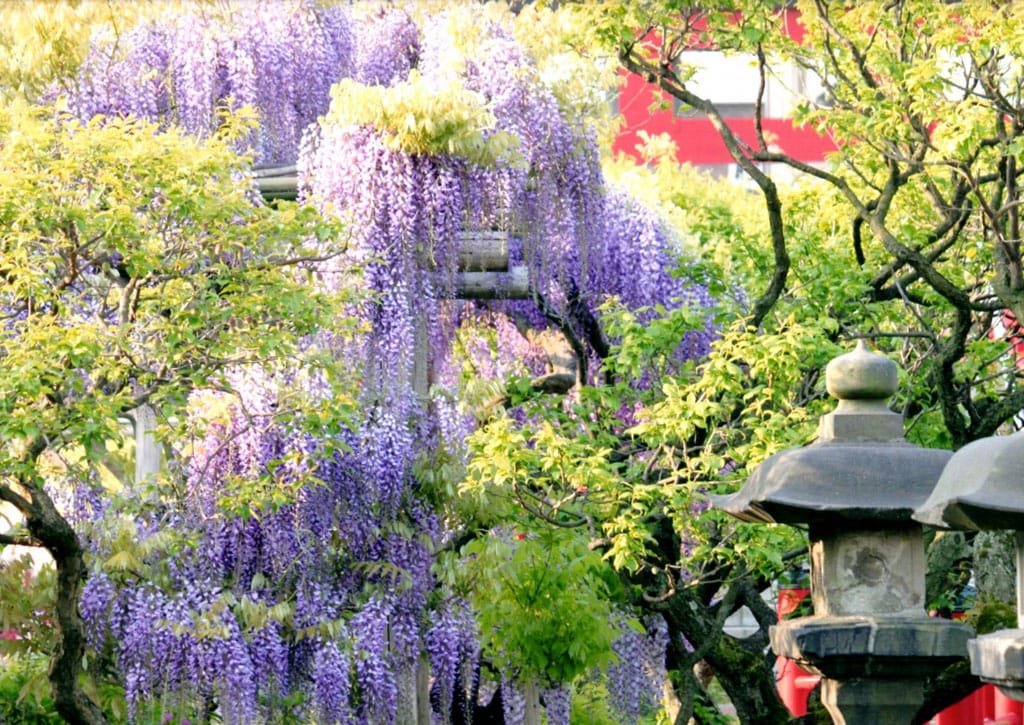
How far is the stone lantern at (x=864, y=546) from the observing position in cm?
589

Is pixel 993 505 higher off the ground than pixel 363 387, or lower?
higher

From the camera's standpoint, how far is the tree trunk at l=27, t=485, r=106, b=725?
8.59 metres

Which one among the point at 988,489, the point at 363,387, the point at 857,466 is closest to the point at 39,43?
the point at 363,387

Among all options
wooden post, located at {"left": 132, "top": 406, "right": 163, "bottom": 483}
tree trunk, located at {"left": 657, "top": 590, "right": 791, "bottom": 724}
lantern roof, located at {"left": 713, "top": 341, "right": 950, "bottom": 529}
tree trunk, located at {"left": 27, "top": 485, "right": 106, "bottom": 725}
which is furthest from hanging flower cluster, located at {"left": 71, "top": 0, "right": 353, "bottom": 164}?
lantern roof, located at {"left": 713, "top": 341, "right": 950, "bottom": 529}

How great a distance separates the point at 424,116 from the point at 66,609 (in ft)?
12.3

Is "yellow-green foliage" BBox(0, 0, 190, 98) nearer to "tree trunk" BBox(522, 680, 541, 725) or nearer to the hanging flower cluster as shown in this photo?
the hanging flower cluster

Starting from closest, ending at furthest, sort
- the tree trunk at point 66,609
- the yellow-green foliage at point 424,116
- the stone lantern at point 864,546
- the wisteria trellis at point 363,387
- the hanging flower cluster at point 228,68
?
1. the stone lantern at point 864,546
2. the tree trunk at point 66,609
3. the wisteria trellis at point 363,387
4. the yellow-green foliage at point 424,116
5. the hanging flower cluster at point 228,68

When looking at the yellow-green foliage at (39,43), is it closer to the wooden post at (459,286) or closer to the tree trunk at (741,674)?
the wooden post at (459,286)

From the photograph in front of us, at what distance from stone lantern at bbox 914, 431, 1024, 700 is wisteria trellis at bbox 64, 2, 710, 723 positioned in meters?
5.63

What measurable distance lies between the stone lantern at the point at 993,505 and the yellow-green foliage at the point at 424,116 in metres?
6.43

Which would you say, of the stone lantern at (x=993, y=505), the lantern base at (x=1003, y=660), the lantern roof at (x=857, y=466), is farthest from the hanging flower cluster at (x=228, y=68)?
the lantern base at (x=1003, y=660)

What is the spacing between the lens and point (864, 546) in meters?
6.15

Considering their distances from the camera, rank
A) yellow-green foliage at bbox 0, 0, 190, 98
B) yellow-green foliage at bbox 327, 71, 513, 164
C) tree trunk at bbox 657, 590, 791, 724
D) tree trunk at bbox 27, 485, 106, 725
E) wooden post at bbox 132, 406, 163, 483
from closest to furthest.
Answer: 1. tree trunk at bbox 27, 485, 106, 725
2. yellow-green foliage at bbox 327, 71, 513, 164
3. yellow-green foliage at bbox 0, 0, 190, 98
4. wooden post at bbox 132, 406, 163, 483
5. tree trunk at bbox 657, 590, 791, 724

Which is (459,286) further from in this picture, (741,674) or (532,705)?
(741,674)
